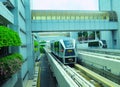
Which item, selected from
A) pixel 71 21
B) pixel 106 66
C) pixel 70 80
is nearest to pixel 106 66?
pixel 106 66

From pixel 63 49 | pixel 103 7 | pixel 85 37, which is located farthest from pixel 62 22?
pixel 85 37

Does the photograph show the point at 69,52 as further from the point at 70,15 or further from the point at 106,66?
the point at 70,15

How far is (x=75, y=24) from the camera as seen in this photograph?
4203 centimetres

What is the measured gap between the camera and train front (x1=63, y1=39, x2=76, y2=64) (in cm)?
2805

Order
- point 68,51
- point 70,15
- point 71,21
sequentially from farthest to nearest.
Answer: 1. point 70,15
2. point 71,21
3. point 68,51

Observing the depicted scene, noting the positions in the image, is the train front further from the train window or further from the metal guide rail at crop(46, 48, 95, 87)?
the metal guide rail at crop(46, 48, 95, 87)

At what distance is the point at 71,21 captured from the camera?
Answer: 138 feet

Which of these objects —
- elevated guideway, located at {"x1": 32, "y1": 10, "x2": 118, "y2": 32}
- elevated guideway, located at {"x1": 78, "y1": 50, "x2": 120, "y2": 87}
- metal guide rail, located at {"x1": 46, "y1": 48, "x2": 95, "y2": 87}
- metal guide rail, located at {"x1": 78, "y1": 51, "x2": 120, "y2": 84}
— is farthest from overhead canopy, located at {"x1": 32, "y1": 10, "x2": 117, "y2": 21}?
metal guide rail, located at {"x1": 46, "y1": 48, "x2": 95, "y2": 87}

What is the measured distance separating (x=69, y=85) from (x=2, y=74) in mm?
2636

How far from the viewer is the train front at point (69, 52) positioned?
2805 centimetres

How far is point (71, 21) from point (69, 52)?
1455 cm

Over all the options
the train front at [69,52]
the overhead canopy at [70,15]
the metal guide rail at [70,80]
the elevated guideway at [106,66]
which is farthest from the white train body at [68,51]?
the overhead canopy at [70,15]

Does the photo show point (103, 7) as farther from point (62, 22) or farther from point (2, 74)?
point (2, 74)

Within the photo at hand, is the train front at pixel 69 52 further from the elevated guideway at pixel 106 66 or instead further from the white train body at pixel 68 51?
the elevated guideway at pixel 106 66
